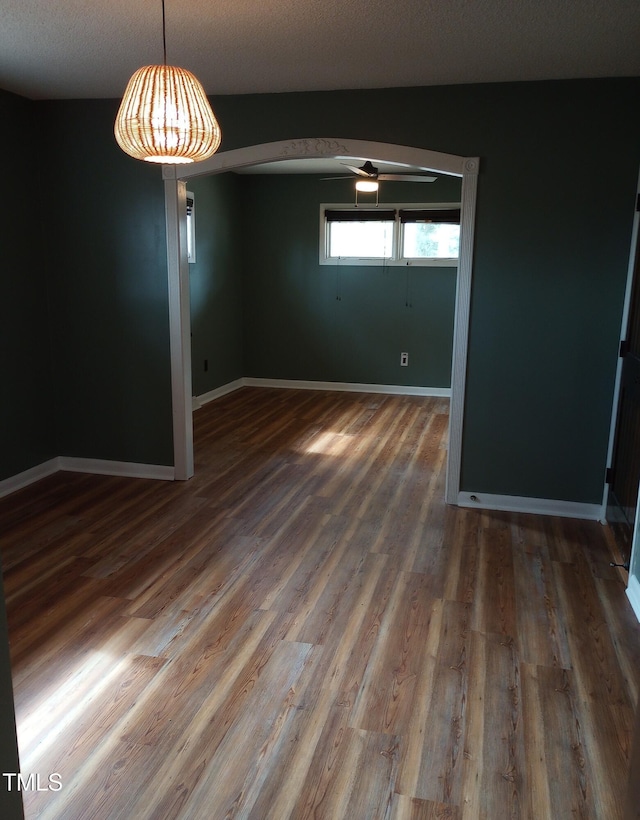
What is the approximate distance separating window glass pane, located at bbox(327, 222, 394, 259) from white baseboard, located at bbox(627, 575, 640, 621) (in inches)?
211

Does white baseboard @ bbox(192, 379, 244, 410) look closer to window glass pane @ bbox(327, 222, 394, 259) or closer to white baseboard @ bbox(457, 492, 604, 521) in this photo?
window glass pane @ bbox(327, 222, 394, 259)

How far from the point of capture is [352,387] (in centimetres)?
805

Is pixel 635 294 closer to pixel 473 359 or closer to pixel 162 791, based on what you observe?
pixel 473 359

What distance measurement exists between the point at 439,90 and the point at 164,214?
1.93 metres

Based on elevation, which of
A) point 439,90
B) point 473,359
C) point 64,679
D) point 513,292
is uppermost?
point 439,90

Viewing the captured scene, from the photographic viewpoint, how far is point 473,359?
4.14 metres

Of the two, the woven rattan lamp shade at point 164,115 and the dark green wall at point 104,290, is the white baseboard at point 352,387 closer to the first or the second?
the dark green wall at point 104,290

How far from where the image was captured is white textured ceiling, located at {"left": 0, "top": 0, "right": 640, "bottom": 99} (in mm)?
2760

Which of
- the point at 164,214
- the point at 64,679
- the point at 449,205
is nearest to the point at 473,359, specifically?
the point at 164,214

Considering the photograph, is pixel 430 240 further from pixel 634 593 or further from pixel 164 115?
pixel 164 115

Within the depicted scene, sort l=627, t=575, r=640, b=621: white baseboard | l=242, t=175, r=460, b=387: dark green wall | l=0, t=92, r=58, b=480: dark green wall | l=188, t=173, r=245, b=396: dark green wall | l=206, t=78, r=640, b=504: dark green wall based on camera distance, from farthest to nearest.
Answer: l=242, t=175, r=460, b=387: dark green wall
l=188, t=173, r=245, b=396: dark green wall
l=0, t=92, r=58, b=480: dark green wall
l=206, t=78, r=640, b=504: dark green wall
l=627, t=575, r=640, b=621: white baseboard

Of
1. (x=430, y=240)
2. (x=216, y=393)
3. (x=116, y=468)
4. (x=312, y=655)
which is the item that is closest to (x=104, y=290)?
(x=116, y=468)

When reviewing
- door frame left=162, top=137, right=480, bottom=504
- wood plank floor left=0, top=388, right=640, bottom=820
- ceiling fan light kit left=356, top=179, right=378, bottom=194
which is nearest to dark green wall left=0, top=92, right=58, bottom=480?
wood plank floor left=0, top=388, right=640, bottom=820

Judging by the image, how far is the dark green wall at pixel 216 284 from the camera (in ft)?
23.0
